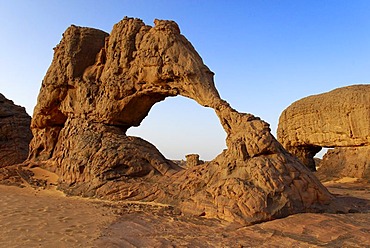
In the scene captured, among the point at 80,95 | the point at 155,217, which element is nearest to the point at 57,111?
the point at 80,95

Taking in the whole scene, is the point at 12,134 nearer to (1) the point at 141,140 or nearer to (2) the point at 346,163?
(1) the point at 141,140

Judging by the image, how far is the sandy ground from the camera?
3516mm

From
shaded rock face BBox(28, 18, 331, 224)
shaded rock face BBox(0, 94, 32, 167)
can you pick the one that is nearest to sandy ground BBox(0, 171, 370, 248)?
shaded rock face BBox(28, 18, 331, 224)

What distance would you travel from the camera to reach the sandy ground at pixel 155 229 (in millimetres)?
3516

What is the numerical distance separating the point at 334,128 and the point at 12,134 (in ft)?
49.8

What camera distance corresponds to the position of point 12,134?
15562 millimetres

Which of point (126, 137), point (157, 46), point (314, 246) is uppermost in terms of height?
point (157, 46)

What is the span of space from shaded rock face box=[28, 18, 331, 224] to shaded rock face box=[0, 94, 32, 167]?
19.9 ft

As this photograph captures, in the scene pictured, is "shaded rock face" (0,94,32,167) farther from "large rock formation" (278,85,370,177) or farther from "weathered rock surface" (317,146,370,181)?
"weathered rock surface" (317,146,370,181)

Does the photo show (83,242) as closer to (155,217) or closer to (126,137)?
(155,217)

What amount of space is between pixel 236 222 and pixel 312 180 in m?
1.72

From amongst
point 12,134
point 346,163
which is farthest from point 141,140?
point 12,134

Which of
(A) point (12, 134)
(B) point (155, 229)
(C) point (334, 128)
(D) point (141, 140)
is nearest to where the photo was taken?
(B) point (155, 229)

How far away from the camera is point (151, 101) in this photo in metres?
8.41
